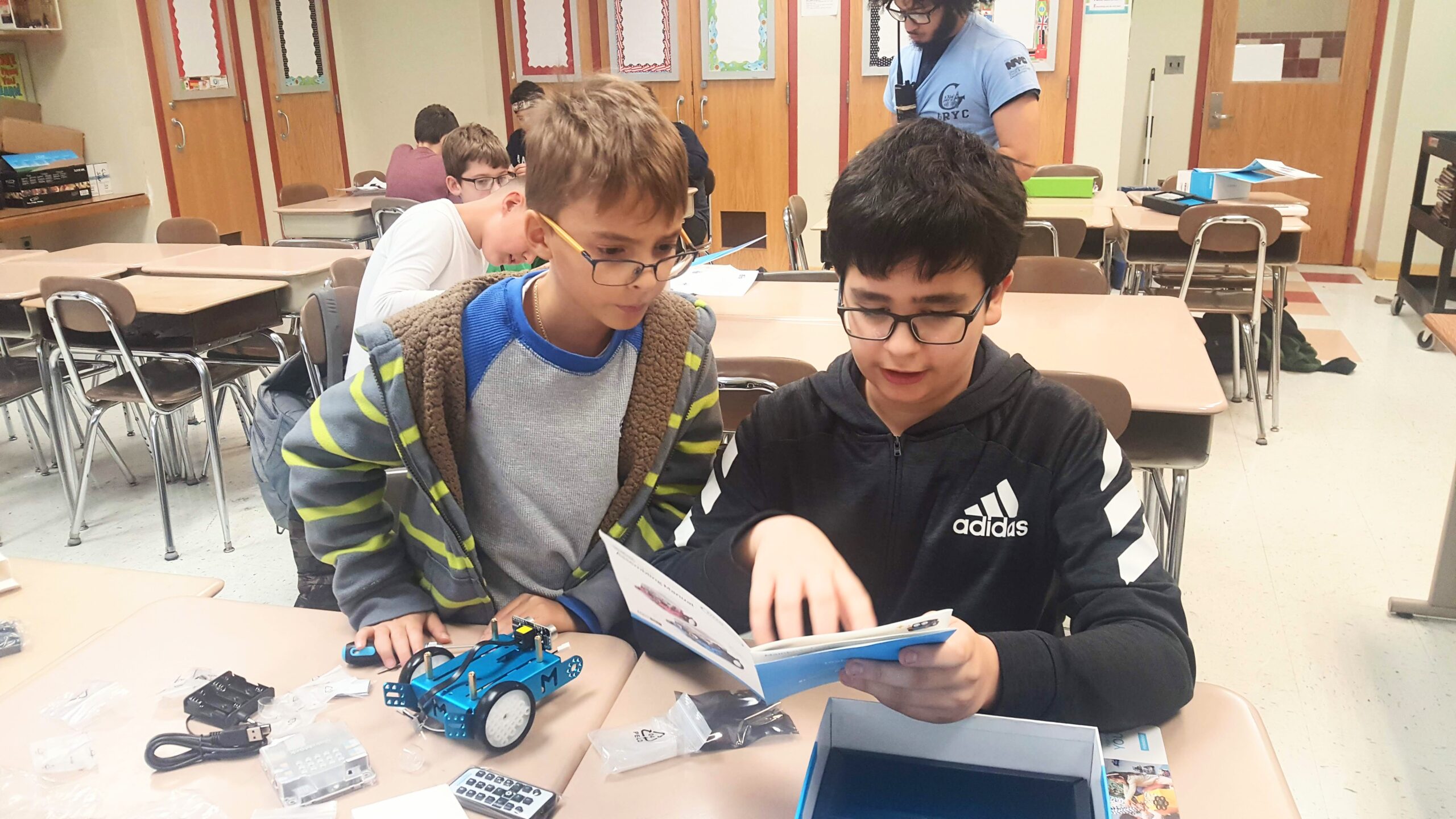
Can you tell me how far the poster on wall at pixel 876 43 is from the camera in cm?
589

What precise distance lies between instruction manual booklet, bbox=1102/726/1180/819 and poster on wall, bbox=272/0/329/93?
22.3 feet

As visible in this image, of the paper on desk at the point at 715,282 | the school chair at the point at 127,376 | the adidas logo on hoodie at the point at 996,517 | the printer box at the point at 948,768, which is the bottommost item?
the school chair at the point at 127,376

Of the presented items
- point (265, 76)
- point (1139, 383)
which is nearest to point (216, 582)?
point (1139, 383)

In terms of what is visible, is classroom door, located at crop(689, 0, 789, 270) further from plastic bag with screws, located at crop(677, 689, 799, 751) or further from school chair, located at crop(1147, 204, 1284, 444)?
plastic bag with screws, located at crop(677, 689, 799, 751)

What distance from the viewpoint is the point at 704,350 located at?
131 cm

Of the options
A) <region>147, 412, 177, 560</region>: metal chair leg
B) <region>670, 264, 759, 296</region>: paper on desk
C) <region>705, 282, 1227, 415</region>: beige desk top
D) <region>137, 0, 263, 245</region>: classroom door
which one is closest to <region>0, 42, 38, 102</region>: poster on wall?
<region>137, 0, 263, 245</region>: classroom door

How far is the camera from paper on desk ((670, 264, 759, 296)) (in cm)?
287

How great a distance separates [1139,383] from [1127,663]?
3.98 feet

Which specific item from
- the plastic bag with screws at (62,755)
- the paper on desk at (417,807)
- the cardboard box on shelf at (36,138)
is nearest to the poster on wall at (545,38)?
the cardboard box on shelf at (36,138)

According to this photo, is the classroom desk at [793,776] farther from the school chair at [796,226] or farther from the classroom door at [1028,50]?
the classroom door at [1028,50]

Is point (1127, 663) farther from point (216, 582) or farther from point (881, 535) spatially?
point (216, 582)

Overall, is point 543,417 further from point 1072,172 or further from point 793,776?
point 1072,172

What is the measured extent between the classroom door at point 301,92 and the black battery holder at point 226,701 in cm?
585

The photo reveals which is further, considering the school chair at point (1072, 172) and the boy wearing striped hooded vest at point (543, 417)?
the school chair at point (1072, 172)
